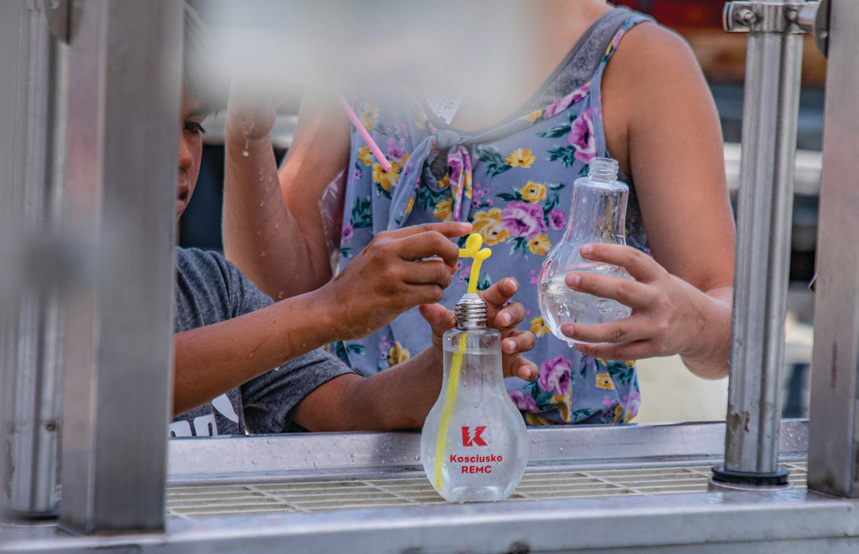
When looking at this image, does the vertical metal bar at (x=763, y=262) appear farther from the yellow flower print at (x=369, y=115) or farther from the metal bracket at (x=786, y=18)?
the yellow flower print at (x=369, y=115)

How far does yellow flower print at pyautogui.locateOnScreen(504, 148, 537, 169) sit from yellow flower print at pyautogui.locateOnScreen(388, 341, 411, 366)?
0.32 meters

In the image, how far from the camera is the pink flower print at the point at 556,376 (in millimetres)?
1411

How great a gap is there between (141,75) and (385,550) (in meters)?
0.33

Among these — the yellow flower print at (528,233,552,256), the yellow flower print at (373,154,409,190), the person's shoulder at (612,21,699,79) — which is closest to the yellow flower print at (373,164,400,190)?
the yellow flower print at (373,154,409,190)

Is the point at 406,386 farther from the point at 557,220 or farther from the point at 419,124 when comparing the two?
the point at 419,124

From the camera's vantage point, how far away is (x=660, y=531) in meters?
0.69

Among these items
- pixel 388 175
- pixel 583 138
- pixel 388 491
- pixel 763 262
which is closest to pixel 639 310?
pixel 763 262

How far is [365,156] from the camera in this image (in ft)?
5.18

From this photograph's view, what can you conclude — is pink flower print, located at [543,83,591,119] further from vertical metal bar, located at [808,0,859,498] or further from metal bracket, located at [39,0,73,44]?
metal bracket, located at [39,0,73,44]

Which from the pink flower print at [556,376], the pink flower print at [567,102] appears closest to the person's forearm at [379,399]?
the pink flower print at [556,376]

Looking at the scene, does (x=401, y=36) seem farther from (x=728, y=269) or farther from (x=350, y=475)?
(x=728, y=269)

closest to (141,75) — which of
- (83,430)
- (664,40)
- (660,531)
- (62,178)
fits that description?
(62,178)

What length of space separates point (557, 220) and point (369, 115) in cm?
37

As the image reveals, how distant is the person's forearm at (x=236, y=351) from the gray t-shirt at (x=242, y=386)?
0.18m
